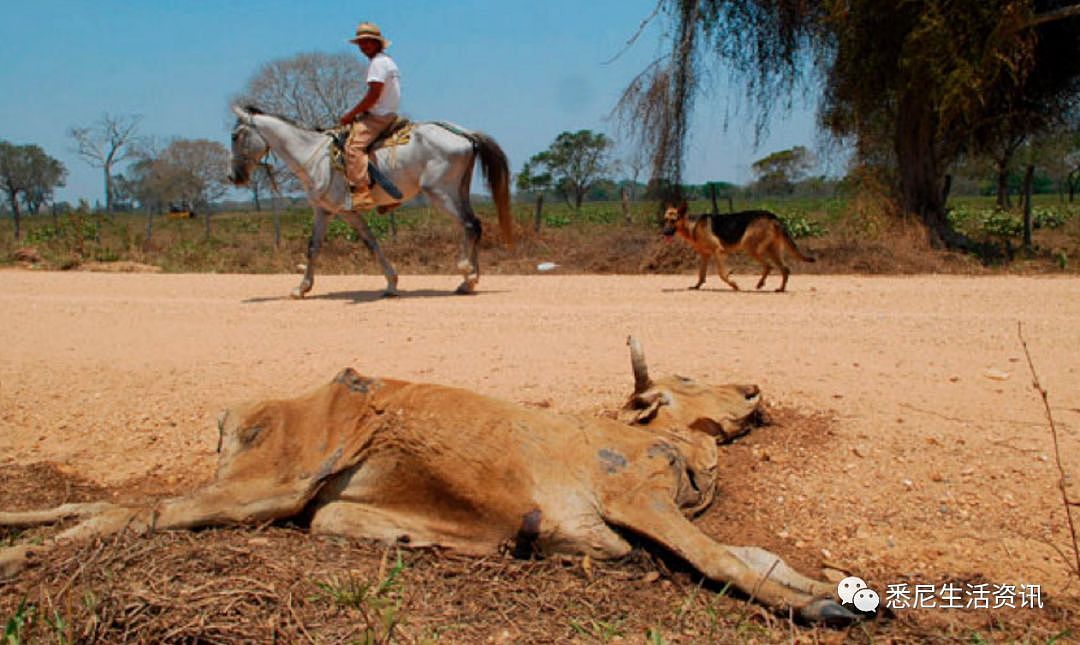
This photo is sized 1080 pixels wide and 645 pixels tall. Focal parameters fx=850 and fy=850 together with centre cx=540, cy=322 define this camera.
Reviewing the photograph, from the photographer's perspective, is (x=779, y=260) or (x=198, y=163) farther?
(x=198, y=163)

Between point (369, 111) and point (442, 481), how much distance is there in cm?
699

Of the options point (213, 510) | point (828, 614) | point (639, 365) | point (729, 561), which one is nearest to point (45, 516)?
point (213, 510)

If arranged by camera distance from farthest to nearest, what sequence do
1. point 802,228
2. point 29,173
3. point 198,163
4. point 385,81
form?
1. point 29,173
2. point 198,163
3. point 802,228
4. point 385,81

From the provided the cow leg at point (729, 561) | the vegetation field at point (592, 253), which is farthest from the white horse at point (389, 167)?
the cow leg at point (729, 561)

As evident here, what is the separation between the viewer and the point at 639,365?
4195mm

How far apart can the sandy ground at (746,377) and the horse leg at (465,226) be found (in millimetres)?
370

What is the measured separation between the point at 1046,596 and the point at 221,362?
5351 mm

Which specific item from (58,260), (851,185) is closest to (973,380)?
(851,185)

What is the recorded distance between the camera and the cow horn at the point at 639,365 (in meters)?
4.15

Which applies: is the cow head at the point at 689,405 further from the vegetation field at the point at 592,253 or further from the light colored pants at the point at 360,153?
the vegetation field at the point at 592,253

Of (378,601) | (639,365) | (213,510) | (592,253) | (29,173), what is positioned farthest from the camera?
(29,173)

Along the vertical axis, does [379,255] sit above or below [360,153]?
below

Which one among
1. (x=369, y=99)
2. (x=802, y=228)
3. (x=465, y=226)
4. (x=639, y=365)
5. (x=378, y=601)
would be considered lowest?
(x=378, y=601)

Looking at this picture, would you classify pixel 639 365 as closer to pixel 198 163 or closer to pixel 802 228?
pixel 802 228
